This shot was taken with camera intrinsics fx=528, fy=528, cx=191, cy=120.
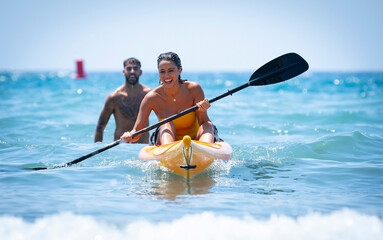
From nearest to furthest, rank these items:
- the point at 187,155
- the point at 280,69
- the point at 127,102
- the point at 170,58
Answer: the point at 187,155
the point at 170,58
the point at 280,69
the point at 127,102

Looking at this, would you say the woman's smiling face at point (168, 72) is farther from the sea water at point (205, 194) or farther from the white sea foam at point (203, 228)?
the white sea foam at point (203, 228)

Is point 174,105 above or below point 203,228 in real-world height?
above

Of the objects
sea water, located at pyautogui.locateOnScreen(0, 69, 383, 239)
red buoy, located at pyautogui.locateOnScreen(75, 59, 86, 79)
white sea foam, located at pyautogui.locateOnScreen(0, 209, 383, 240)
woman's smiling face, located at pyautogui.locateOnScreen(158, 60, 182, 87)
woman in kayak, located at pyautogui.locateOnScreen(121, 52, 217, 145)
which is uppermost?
red buoy, located at pyautogui.locateOnScreen(75, 59, 86, 79)

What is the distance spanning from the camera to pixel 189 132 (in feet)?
20.5

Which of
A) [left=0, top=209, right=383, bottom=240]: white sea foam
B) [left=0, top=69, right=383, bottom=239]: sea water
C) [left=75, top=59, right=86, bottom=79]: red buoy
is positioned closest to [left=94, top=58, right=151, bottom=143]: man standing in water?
→ [left=0, top=69, right=383, bottom=239]: sea water

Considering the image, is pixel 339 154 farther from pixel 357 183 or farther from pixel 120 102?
pixel 120 102

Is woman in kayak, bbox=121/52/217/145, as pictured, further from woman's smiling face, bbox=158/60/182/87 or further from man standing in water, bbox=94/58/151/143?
man standing in water, bbox=94/58/151/143

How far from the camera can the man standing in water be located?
795 centimetres

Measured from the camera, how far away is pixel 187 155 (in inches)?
202

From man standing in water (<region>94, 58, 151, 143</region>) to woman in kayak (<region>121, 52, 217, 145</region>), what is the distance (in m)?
1.83

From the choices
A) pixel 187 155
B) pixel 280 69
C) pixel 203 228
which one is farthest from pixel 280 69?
pixel 203 228

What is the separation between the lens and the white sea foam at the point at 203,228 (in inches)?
151

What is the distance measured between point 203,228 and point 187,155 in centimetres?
127

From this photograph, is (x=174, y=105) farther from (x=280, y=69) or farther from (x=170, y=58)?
(x=280, y=69)
